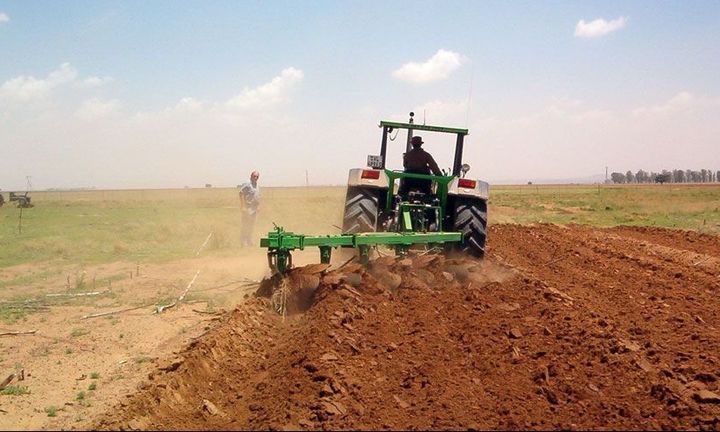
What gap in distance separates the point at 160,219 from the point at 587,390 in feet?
72.9

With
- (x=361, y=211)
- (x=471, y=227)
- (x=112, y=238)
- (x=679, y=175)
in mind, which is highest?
(x=679, y=175)

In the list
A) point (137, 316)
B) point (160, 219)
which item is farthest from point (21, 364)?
point (160, 219)

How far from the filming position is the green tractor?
27.3 feet

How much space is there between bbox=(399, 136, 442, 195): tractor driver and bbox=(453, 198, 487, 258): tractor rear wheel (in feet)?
2.24

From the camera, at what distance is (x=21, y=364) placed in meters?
5.52

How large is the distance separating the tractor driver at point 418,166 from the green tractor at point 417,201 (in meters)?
0.01

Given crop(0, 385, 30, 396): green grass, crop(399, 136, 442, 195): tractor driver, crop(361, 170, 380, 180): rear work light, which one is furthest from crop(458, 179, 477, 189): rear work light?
crop(0, 385, 30, 396): green grass

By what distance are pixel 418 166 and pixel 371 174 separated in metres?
0.76

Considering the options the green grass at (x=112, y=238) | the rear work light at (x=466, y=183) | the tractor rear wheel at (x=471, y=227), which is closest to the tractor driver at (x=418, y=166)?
the rear work light at (x=466, y=183)

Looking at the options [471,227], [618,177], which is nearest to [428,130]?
[471,227]

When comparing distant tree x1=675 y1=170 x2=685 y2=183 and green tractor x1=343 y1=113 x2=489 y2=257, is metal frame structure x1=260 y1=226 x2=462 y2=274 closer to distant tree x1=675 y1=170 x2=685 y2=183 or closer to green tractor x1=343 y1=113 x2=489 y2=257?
green tractor x1=343 y1=113 x2=489 y2=257

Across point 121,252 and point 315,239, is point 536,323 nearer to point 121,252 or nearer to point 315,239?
point 315,239

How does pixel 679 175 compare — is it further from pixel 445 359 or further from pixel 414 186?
pixel 445 359

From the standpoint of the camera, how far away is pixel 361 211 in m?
8.33
